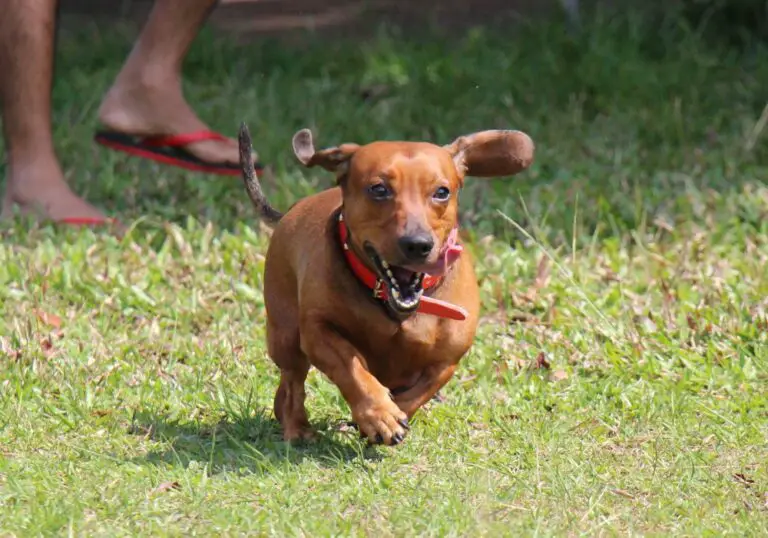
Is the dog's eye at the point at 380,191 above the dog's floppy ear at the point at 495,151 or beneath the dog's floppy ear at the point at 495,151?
above

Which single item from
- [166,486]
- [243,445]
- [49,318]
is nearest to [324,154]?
[243,445]

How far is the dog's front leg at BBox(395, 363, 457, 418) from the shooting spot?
3539mm

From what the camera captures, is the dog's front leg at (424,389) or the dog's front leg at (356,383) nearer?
the dog's front leg at (356,383)

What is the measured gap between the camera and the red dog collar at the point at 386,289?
3.45m

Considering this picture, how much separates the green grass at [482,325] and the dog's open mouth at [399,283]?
42 centimetres

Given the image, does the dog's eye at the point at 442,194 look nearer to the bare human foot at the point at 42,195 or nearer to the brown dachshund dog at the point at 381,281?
the brown dachshund dog at the point at 381,281

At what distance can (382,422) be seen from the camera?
129 inches

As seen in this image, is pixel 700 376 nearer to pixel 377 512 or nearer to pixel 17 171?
pixel 377 512

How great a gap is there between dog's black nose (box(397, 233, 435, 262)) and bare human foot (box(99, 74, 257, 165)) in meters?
2.71

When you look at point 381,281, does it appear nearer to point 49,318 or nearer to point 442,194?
point 442,194

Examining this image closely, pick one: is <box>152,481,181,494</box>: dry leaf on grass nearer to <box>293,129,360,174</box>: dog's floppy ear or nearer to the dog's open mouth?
the dog's open mouth

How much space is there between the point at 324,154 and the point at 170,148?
8.31 ft

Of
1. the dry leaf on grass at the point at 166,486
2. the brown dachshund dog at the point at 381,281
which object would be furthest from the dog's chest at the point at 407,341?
the dry leaf on grass at the point at 166,486

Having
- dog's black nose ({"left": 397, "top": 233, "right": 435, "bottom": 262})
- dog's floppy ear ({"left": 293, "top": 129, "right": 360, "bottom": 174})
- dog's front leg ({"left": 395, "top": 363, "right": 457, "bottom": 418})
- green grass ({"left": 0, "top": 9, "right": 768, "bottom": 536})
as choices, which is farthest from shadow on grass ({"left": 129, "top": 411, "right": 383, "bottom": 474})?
dog's floppy ear ({"left": 293, "top": 129, "right": 360, "bottom": 174})
